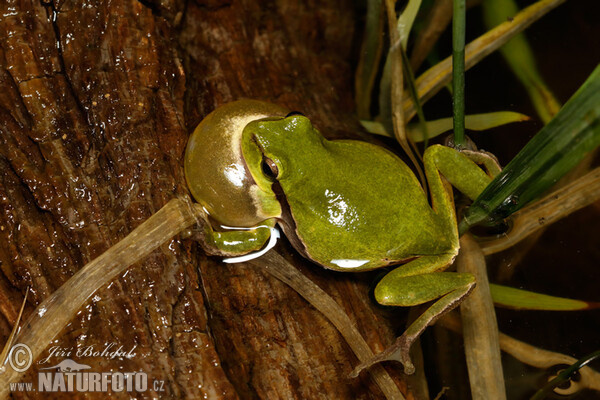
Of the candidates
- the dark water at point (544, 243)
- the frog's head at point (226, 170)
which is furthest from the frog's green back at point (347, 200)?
the dark water at point (544, 243)

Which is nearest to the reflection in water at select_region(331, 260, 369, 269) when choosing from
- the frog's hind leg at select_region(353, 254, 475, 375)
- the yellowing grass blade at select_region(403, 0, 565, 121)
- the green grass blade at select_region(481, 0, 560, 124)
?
the frog's hind leg at select_region(353, 254, 475, 375)

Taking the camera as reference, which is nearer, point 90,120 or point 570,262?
point 90,120

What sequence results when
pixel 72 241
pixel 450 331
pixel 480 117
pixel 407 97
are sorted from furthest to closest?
1. pixel 407 97
2. pixel 480 117
3. pixel 450 331
4. pixel 72 241

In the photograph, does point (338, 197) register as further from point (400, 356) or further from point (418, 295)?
point (400, 356)

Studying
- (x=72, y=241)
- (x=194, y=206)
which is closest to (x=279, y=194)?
(x=194, y=206)

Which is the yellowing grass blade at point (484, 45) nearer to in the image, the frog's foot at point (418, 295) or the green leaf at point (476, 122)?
the green leaf at point (476, 122)

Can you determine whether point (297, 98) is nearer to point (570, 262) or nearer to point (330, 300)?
point (330, 300)

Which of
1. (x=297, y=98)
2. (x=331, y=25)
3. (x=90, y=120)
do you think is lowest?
(x=90, y=120)
